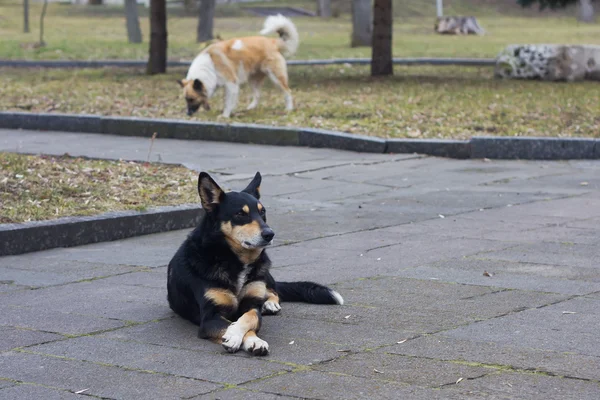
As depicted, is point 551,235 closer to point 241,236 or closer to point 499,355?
point 499,355

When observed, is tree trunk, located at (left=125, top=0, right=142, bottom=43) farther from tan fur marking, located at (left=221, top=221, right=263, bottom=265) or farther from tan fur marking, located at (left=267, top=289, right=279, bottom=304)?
tan fur marking, located at (left=221, top=221, right=263, bottom=265)

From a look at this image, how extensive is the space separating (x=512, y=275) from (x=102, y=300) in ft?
8.55

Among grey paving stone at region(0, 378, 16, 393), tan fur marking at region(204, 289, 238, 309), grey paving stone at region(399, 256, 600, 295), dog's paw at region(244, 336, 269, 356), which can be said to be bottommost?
grey paving stone at region(399, 256, 600, 295)

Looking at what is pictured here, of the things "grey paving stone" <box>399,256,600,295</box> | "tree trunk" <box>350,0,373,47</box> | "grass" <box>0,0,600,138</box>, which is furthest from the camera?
"tree trunk" <box>350,0,373,47</box>

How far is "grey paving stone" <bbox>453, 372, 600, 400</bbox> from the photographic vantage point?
177 inches

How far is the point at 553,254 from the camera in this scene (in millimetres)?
7770

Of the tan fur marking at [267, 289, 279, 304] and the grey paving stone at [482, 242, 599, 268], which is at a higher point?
the tan fur marking at [267, 289, 279, 304]

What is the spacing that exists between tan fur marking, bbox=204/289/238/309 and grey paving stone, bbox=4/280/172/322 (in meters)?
0.57

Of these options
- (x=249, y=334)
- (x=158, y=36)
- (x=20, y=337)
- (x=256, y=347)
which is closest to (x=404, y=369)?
(x=256, y=347)

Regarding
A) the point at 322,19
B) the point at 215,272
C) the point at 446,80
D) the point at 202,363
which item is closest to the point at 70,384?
the point at 202,363

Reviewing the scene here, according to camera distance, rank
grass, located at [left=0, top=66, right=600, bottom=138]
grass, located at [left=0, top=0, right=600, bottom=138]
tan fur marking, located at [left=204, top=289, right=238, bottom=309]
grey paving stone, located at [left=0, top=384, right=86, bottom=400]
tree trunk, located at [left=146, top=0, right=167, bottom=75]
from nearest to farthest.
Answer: grey paving stone, located at [left=0, top=384, right=86, bottom=400], tan fur marking, located at [left=204, top=289, right=238, bottom=309], grass, located at [left=0, top=66, right=600, bottom=138], grass, located at [left=0, top=0, right=600, bottom=138], tree trunk, located at [left=146, top=0, right=167, bottom=75]

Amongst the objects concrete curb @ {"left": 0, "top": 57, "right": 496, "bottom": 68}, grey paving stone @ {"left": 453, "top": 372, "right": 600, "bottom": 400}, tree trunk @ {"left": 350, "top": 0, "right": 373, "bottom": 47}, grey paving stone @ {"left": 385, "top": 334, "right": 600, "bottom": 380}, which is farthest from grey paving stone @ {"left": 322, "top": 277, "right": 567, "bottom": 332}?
tree trunk @ {"left": 350, "top": 0, "right": 373, "bottom": 47}

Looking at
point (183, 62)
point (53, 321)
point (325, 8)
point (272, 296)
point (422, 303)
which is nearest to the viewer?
point (53, 321)

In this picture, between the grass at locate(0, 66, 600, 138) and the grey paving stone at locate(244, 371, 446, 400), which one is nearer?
the grey paving stone at locate(244, 371, 446, 400)
